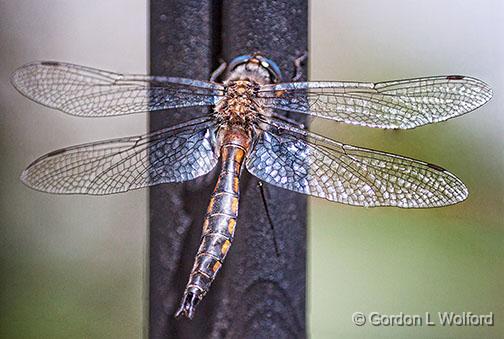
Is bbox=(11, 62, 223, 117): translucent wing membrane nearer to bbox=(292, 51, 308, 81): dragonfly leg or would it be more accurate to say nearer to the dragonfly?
the dragonfly

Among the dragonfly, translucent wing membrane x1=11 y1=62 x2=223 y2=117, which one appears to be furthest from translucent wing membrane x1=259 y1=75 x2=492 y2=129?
translucent wing membrane x1=11 y1=62 x2=223 y2=117

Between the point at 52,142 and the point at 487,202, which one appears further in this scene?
the point at 52,142

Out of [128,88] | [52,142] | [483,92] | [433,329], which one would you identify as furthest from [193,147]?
[52,142]

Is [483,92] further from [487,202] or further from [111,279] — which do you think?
[111,279]

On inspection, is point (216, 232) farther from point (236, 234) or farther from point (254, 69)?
point (254, 69)

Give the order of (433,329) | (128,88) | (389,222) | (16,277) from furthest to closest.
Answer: (16,277)
(389,222)
(433,329)
(128,88)

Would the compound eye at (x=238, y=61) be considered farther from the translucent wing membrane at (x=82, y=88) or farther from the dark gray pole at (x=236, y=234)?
the translucent wing membrane at (x=82, y=88)
